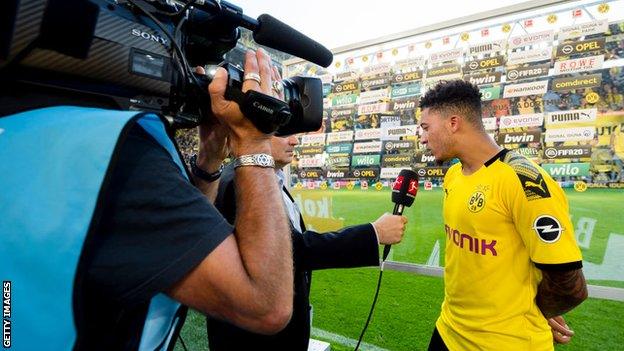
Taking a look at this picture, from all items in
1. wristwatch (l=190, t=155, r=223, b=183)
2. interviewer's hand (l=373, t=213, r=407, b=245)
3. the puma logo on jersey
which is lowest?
interviewer's hand (l=373, t=213, r=407, b=245)

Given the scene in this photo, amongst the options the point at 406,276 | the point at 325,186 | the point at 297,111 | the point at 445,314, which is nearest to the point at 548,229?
the point at 445,314

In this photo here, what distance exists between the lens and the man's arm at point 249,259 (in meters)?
0.47

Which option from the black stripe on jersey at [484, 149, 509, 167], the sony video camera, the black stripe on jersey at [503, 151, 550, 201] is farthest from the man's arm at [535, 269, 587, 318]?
the sony video camera

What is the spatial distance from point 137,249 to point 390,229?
1.11 m

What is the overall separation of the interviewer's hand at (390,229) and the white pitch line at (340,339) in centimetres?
146

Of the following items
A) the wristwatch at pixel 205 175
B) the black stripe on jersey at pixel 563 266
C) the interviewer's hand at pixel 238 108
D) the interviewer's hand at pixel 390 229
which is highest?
the interviewer's hand at pixel 238 108

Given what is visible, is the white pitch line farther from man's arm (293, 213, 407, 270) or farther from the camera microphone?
man's arm (293, 213, 407, 270)

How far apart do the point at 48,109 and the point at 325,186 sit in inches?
105

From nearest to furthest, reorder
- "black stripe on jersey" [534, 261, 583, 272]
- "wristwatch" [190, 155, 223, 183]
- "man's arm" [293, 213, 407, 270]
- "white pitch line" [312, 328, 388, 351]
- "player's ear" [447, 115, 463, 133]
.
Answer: "wristwatch" [190, 155, 223, 183] → "black stripe on jersey" [534, 261, 583, 272] → "man's arm" [293, 213, 407, 270] → "player's ear" [447, 115, 463, 133] → "white pitch line" [312, 328, 388, 351]

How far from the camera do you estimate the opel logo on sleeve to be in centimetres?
123

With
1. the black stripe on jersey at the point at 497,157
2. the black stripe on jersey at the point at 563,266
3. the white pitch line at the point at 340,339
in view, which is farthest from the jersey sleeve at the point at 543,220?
the white pitch line at the point at 340,339

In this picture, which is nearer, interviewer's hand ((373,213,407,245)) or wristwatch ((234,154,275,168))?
wristwatch ((234,154,275,168))

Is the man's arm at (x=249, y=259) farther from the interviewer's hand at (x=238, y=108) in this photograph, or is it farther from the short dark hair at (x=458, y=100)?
the short dark hair at (x=458, y=100)

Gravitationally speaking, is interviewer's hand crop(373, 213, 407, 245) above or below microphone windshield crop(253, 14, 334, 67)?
below
